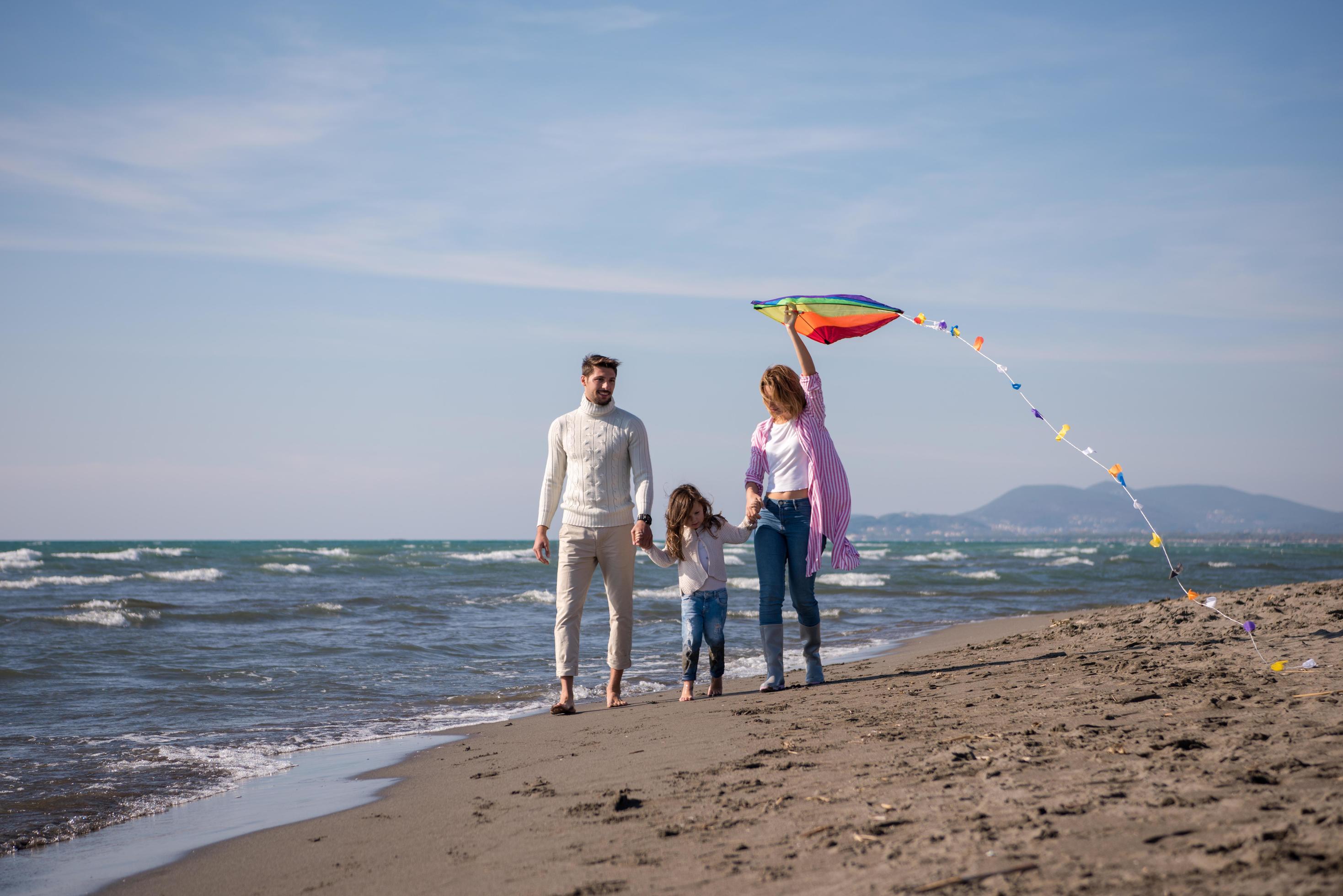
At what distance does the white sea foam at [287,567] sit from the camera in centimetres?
2430

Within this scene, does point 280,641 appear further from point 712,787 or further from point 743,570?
point 743,570

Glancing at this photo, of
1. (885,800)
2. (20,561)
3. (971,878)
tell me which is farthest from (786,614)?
(20,561)

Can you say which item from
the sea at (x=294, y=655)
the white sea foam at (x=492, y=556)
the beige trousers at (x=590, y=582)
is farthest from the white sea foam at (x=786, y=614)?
the white sea foam at (x=492, y=556)

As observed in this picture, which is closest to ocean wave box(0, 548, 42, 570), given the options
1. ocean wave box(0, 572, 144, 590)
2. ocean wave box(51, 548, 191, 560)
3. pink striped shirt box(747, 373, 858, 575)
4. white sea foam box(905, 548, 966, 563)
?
ocean wave box(51, 548, 191, 560)

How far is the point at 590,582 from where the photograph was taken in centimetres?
536

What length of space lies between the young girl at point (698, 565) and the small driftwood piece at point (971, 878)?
3449 millimetres

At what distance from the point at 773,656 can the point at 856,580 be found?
1712cm

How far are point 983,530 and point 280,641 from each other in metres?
183

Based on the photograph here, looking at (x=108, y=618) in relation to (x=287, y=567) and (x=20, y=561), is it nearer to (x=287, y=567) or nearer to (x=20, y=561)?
(x=287, y=567)

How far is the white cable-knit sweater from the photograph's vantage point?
5.23 metres

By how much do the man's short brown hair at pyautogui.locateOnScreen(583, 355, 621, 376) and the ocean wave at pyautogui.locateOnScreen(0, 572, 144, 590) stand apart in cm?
1808

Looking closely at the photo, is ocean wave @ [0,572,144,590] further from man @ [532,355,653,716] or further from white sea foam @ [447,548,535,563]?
man @ [532,355,653,716]

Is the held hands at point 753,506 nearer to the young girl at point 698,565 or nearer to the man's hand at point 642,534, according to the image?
the young girl at point 698,565

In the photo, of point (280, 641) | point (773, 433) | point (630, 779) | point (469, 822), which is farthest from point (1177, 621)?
point (280, 641)
